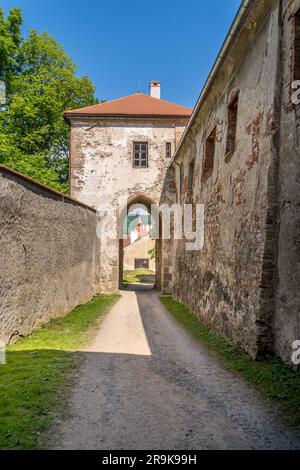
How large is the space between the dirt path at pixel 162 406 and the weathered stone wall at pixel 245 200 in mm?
1020

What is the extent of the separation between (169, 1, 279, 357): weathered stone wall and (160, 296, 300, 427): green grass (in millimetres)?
205

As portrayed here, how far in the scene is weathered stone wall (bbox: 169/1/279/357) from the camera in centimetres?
518

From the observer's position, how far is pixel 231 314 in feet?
21.5

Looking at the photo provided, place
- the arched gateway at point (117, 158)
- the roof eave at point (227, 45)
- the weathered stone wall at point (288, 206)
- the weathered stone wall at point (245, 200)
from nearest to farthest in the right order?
the weathered stone wall at point (288, 206) < the weathered stone wall at point (245, 200) < the roof eave at point (227, 45) < the arched gateway at point (117, 158)

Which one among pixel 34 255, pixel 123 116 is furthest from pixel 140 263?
pixel 34 255

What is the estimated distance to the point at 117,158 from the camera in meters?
17.3

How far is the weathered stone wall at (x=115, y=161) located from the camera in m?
17.1

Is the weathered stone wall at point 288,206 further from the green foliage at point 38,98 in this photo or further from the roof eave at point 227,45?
the green foliage at point 38,98

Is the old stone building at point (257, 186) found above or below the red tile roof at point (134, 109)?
below

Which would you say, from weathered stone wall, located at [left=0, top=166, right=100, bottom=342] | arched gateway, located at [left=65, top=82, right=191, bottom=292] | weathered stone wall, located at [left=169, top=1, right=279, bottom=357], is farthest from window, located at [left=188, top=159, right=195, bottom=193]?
arched gateway, located at [left=65, top=82, right=191, bottom=292]

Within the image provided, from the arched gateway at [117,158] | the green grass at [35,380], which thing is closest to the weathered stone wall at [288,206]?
the green grass at [35,380]

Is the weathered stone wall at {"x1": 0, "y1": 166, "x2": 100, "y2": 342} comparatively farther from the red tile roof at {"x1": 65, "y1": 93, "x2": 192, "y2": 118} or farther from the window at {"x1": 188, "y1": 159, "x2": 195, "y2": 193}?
the red tile roof at {"x1": 65, "y1": 93, "x2": 192, "y2": 118}

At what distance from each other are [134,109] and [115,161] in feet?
9.64

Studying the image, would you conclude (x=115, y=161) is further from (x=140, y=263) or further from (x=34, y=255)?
(x=140, y=263)
